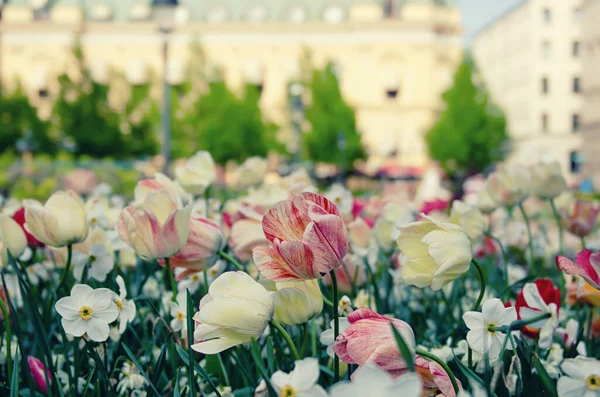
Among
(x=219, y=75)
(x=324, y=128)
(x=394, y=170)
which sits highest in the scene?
(x=219, y=75)

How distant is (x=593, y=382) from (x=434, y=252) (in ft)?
0.90

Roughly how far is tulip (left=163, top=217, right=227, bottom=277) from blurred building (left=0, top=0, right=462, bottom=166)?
38.6m

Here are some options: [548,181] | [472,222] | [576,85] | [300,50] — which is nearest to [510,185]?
[548,181]

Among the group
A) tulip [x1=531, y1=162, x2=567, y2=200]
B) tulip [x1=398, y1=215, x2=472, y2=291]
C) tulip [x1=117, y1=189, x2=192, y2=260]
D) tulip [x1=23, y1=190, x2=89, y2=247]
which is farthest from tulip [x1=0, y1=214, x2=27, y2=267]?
tulip [x1=531, y1=162, x2=567, y2=200]

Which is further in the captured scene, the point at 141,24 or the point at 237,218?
the point at 141,24

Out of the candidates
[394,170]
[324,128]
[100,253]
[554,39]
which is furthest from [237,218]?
[554,39]

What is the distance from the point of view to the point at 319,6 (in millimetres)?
42000

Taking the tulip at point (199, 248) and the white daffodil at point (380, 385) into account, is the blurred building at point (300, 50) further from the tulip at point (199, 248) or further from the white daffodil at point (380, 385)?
the white daffodil at point (380, 385)

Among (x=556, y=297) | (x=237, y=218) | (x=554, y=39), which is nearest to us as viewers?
(x=556, y=297)

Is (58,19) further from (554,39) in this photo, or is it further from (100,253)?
(100,253)

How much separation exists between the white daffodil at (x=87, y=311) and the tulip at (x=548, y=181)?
4.79ft

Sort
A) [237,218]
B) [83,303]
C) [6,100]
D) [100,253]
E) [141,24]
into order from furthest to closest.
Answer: [141,24], [6,100], [237,218], [100,253], [83,303]

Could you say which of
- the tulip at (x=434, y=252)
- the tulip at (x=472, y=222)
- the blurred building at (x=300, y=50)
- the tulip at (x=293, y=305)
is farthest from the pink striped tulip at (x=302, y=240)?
the blurred building at (x=300, y=50)

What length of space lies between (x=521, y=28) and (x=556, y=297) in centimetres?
5146
